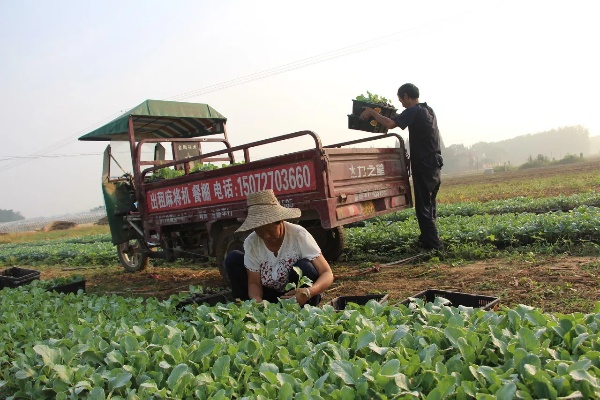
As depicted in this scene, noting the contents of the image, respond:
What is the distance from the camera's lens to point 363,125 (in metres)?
7.44

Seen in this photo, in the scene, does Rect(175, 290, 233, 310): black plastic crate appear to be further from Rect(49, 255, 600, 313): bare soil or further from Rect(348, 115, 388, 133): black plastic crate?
Rect(348, 115, 388, 133): black plastic crate

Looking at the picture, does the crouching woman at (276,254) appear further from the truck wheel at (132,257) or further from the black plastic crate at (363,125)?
the truck wheel at (132,257)

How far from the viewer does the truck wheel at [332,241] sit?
772 cm

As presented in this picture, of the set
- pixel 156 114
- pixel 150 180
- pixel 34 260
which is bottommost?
pixel 34 260

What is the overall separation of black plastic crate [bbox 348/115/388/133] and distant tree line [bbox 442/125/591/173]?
134 metres

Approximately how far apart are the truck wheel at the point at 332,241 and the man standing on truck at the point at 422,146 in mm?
1268

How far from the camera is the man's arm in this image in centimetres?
696

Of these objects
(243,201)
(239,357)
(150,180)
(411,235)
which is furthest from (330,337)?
(150,180)

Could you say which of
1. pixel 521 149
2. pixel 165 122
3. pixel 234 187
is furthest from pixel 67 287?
pixel 521 149

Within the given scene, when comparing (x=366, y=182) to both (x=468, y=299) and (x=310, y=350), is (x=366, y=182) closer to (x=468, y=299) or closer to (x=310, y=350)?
(x=468, y=299)

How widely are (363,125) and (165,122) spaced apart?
3908 millimetres

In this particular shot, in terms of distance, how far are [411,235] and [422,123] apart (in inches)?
84.5

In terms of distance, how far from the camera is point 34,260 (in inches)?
667

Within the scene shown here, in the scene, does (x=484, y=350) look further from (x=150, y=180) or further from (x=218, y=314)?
(x=150, y=180)
